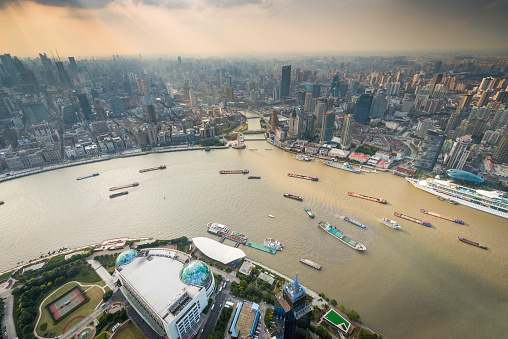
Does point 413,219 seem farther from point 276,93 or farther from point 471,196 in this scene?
point 276,93

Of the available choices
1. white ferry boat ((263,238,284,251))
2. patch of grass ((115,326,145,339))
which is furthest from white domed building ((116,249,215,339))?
white ferry boat ((263,238,284,251))

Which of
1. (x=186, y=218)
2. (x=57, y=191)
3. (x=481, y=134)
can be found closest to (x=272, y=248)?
(x=186, y=218)

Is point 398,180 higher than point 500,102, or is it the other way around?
point 500,102

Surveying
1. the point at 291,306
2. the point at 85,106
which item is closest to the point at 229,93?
the point at 85,106

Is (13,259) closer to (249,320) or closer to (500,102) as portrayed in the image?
(249,320)

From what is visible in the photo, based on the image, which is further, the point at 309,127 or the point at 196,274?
the point at 309,127

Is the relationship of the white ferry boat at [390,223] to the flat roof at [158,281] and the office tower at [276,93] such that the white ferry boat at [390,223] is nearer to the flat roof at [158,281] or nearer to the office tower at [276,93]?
the flat roof at [158,281]

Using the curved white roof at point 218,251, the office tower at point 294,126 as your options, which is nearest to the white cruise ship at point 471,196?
the office tower at point 294,126
